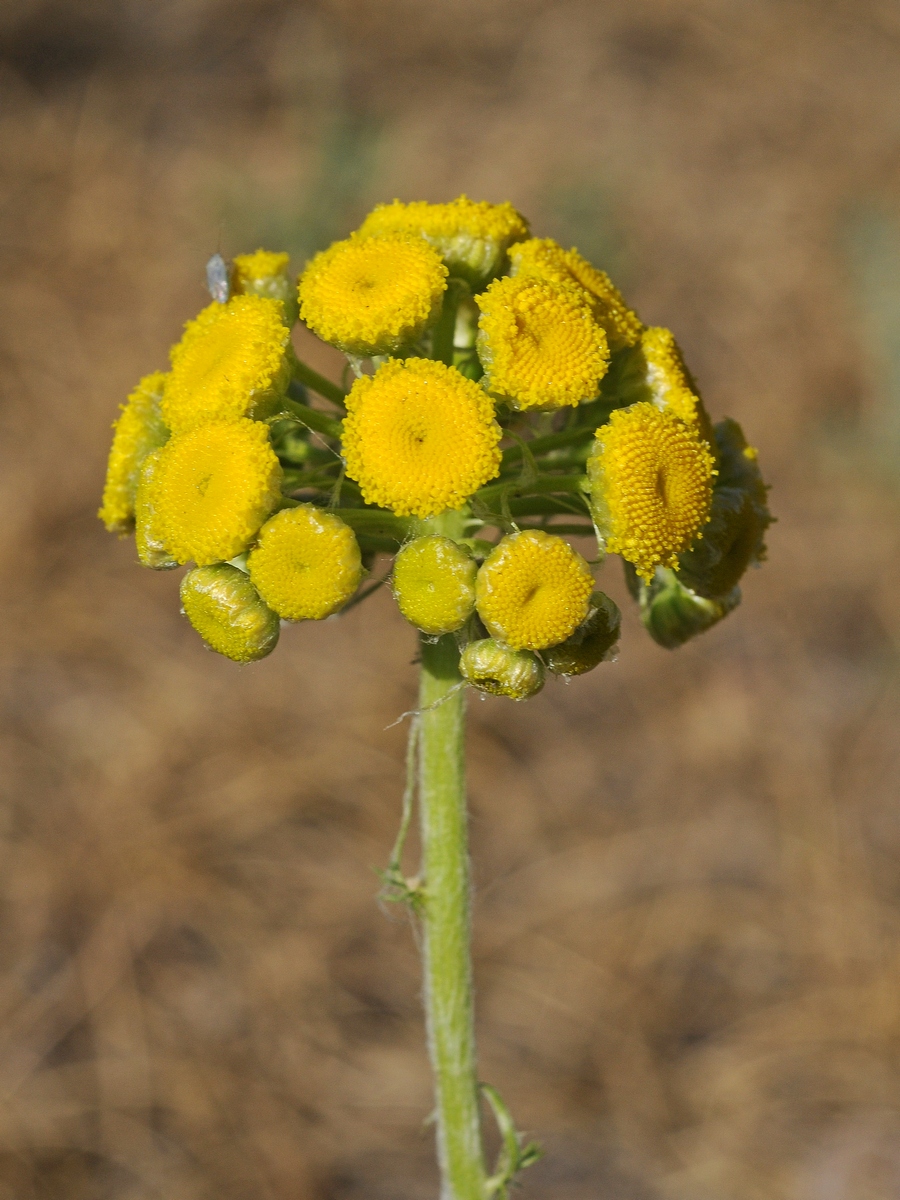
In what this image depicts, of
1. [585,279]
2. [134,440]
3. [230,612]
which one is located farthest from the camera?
[134,440]

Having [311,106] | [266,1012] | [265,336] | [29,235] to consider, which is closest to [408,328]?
[265,336]

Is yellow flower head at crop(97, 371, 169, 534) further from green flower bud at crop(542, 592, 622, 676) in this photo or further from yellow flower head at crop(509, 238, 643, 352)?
green flower bud at crop(542, 592, 622, 676)

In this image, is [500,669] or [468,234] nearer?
[500,669]

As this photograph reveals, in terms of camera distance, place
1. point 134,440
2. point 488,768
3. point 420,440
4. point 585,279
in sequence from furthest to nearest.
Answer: point 488,768 → point 134,440 → point 585,279 → point 420,440

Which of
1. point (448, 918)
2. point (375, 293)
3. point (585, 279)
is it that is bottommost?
point (448, 918)

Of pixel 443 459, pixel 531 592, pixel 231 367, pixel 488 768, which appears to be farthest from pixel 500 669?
pixel 488 768

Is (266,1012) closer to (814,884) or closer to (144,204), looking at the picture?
(814,884)

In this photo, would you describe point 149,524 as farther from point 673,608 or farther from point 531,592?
point 673,608

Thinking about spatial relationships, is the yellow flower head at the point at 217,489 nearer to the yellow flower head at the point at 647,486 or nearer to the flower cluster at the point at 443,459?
the flower cluster at the point at 443,459

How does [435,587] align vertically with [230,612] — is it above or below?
above
